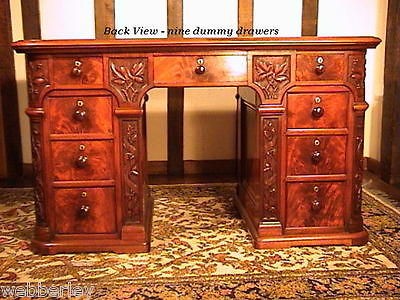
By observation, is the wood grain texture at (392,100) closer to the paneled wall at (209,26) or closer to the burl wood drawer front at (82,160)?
the paneled wall at (209,26)

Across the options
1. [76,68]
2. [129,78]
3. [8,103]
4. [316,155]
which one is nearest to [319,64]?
[316,155]

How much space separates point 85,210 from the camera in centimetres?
232

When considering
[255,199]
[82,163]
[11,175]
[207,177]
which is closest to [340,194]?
[255,199]

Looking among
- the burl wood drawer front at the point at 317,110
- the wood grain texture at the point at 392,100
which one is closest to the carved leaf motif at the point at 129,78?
the burl wood drawer front at the point at 317,110

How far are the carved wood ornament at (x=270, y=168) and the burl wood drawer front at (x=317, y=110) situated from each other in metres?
0.08

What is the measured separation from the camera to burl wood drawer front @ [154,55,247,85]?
7.30ft

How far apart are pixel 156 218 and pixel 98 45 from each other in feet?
3.48

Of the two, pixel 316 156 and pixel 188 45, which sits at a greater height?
pixel 188 45

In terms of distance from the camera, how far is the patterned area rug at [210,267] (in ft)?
6.42

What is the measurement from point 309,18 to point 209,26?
70 cm

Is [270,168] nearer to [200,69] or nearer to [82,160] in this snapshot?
[200,69]

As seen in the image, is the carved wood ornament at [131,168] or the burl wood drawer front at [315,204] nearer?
the carved wood ornament at [131,168]

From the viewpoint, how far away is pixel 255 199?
99.6 inches

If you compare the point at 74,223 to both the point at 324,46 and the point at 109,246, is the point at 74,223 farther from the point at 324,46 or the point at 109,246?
the point at 324,46
